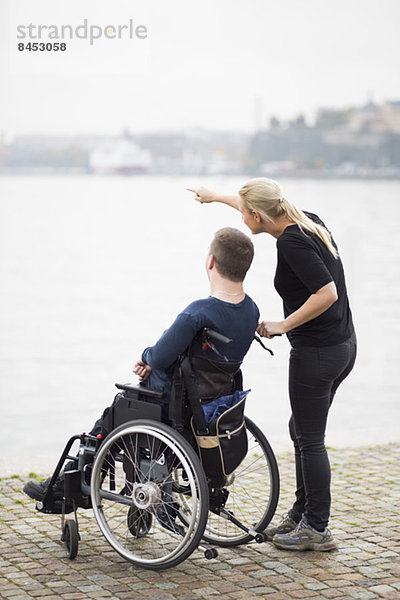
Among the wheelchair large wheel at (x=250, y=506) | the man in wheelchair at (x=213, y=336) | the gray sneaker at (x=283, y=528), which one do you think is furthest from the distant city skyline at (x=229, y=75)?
the man in wheelchair at (x=213, y=336)

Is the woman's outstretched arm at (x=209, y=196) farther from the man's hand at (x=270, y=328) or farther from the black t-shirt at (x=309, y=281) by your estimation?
the man's hand at (x=270, y=328)

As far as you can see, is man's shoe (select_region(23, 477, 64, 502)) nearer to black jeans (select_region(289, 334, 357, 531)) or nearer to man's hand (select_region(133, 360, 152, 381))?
man's hand (select_region(133, 360, 152, 381))

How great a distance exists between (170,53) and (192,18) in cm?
356

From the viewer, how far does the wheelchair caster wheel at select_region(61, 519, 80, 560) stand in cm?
390

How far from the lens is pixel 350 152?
5794cm

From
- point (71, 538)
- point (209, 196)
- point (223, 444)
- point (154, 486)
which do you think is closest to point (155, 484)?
point (154, 486)

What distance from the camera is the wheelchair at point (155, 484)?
12.1 ft

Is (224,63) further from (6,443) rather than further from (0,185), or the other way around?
(6,443)

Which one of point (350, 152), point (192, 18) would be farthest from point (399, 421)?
point (192, 18)

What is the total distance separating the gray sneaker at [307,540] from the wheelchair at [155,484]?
101 millimetres

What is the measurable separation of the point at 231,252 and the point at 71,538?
4.02 ft

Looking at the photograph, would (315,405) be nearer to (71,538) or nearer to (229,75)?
(71,538)

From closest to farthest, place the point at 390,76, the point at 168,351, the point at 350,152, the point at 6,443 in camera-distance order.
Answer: the point at 168,351, the point at 6,443, the point at 350,152, the point at 390,76

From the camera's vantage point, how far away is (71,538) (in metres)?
3.90
